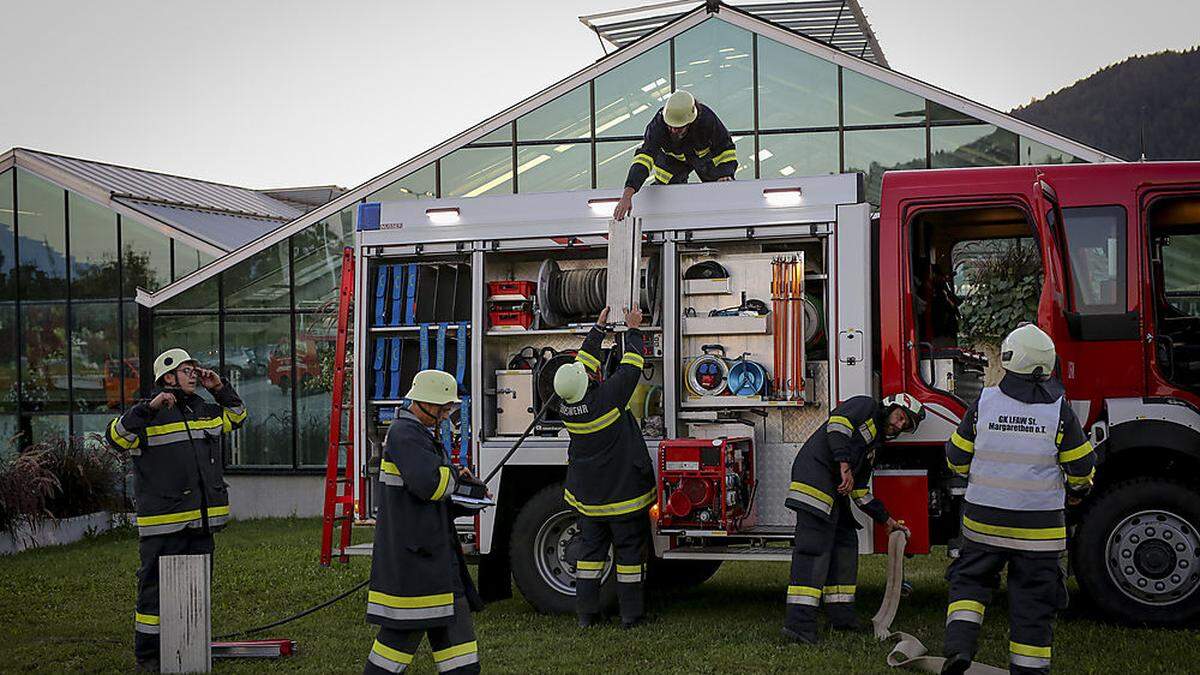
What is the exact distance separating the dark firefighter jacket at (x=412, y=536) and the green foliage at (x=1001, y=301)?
4220 millimetres

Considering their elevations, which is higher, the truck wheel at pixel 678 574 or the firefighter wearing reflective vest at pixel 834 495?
the firefighter wearing reflective vest at pixel 834 495

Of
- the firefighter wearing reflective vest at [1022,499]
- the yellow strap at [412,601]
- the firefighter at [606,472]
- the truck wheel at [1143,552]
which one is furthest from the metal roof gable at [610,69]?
the yellow strap at [412,601]

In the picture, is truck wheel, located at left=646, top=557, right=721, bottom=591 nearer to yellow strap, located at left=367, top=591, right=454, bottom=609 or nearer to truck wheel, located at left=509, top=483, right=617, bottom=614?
truck wheel, located at left=509, top=483, right=617, bottom=614

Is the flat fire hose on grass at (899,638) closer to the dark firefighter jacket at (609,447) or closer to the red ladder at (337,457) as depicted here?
the dark firefighter jacket at (609,447)

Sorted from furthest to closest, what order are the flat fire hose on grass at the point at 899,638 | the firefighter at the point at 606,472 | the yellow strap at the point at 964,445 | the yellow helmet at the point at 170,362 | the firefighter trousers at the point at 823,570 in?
the firefighter at the point at 606,472
the yellow helmet at the point at 170,362
the firefighter trousers at the point at 823,570
the flat fire hose on grass at the point at 899,638
the yellow strap at the point at 964,445

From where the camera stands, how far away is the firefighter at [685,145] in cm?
966

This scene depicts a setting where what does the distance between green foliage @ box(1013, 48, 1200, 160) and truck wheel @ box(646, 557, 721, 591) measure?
73.4 ft

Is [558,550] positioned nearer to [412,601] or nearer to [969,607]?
[412,601]

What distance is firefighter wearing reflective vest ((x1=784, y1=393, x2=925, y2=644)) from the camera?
8.04m

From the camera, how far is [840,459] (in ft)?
26.3

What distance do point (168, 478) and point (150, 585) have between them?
657 mm

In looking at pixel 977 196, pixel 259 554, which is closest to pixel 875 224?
pixel 977 196

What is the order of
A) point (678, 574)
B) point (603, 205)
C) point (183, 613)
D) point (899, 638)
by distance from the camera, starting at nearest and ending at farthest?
point (183, 613) < point (899, 638) < point (603, 205) < point (678, 574)

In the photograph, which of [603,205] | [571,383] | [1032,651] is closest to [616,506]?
[571,383]
